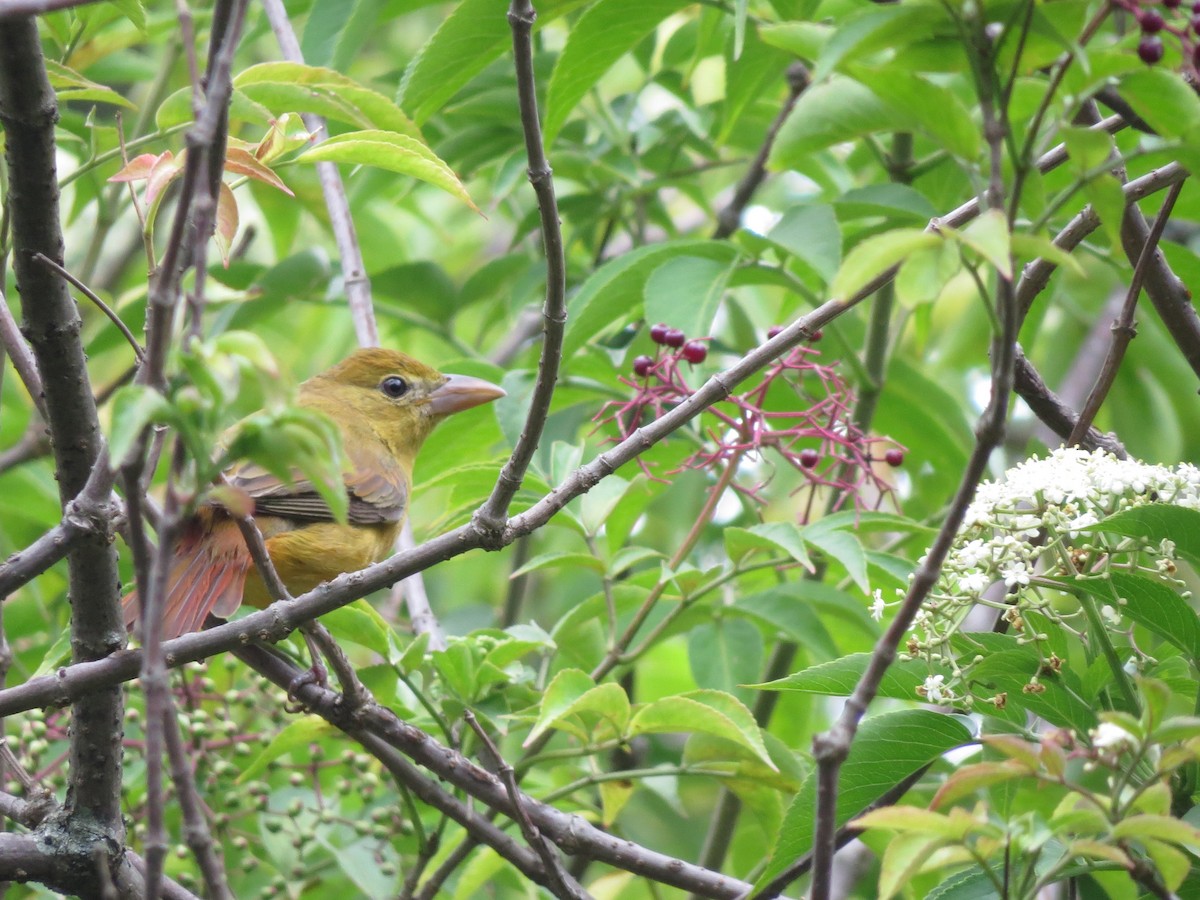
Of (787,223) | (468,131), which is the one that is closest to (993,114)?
(787,223)

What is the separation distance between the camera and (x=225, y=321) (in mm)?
4672

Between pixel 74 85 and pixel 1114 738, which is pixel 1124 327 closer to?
pixel 1114 738

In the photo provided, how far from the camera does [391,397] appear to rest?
18.1ft

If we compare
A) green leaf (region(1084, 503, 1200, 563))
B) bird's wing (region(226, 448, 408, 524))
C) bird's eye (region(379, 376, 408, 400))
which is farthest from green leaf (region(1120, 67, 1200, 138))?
bird's eye (region(379, 376, 408, 400))

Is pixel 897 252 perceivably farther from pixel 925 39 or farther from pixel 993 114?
pixel 925 39

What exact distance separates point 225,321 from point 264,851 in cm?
184

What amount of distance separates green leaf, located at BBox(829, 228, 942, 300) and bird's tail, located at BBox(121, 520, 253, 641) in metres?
2.64

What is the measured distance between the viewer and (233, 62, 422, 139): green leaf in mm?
2674

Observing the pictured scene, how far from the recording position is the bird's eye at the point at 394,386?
5.48 meters

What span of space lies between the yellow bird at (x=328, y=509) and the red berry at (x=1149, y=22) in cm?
197

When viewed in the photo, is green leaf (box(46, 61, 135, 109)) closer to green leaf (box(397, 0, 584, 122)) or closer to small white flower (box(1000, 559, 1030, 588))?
green leaf (box(397, 0, 584, 122))

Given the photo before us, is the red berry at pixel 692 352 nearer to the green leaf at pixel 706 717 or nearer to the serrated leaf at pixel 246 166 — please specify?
the green leaf at pixel 706 717

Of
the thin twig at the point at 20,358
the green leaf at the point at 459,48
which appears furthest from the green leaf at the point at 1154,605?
the thin twig at the point at 20,358

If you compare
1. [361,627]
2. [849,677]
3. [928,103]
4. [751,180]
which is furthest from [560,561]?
[751,180]
